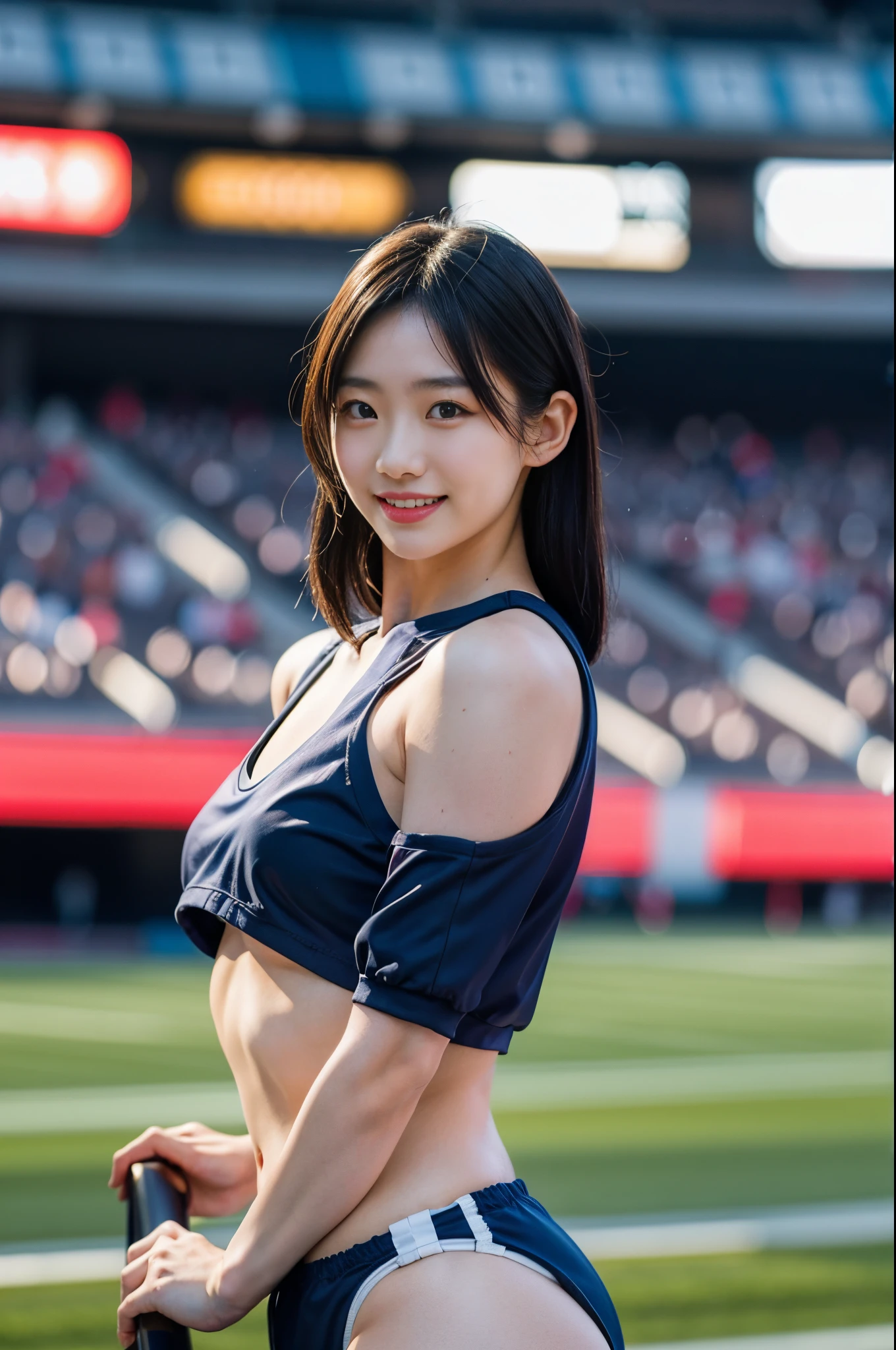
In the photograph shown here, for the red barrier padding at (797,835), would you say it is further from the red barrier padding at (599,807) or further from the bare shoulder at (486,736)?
the bare shoulder at (486,736)

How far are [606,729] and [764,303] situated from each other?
9.37 meters

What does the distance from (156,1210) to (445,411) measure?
76 centimetres

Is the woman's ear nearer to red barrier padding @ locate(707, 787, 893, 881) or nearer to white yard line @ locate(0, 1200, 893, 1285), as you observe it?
white yard line @ locate(0, 1200, 893, 1285)

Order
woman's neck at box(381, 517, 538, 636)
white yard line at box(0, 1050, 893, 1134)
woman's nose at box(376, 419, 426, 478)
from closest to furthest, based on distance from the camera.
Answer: woman's nose at box(376, 419, 426, 478) < woman's neck at box(381, 517, 538, 636) < white yard line at box(0, 1050, 893, 1134)

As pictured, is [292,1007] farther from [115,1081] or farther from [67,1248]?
[115,1081]

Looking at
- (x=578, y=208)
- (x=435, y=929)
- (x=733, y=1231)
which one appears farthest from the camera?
(x=578, y=208)

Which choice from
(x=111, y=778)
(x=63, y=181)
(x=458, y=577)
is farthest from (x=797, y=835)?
(x=458, y=577)

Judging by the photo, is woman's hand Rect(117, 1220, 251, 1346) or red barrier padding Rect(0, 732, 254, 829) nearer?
woman's hand Rect(117, 1220, 251, 1346)

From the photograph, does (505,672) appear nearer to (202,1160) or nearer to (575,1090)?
(202,1160)

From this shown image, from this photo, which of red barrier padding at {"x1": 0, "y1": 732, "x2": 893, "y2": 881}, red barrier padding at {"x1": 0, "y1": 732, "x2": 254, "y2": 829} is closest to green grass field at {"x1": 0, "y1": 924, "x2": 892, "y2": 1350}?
red barrier padding at {"x1": 0, "y1": 732, "x2": 893, "y2": 881}

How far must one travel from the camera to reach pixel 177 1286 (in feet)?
4.40

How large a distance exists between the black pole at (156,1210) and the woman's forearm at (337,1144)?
0.07 meters

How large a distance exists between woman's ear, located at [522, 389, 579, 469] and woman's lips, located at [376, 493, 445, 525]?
0.10 m

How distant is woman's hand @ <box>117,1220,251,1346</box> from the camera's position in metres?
1.33
